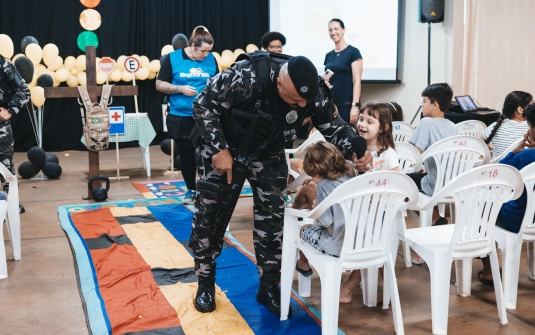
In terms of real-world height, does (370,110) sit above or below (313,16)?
below

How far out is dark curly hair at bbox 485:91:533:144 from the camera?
4.22 m

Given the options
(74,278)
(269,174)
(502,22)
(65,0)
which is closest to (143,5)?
(65,0)

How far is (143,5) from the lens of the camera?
9438mm

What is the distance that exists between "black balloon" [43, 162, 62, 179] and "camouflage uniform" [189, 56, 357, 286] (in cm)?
430

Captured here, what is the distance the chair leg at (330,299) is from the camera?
251 cm

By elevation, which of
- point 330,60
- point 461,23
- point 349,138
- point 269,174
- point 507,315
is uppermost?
point 461,23

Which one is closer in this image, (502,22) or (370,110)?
(370,110)

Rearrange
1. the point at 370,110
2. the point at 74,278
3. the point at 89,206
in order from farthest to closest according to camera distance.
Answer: the point at 89,206 → the point at 74,278 → the point at 370,110

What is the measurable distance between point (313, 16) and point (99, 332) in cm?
646

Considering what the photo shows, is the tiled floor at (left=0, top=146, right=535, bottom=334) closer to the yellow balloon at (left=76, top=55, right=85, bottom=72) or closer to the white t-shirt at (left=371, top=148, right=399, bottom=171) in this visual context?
the white t-shirt at (left=371, top=148, right=399, bottom=171)

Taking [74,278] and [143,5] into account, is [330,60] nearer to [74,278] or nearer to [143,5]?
[74,278]

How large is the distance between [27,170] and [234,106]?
184 inches

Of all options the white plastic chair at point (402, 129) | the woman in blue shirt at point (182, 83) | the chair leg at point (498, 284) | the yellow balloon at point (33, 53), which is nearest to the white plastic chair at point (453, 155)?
the chair leg at point (498, 284)

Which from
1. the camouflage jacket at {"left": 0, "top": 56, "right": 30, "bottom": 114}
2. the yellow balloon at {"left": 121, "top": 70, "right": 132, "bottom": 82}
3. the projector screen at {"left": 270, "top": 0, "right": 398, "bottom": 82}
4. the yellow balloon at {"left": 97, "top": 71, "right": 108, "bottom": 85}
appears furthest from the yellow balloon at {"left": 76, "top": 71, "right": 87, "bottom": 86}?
the camouflage jacket at {"left": 0, "top": 56, "right": 30, "bottom": 114}
